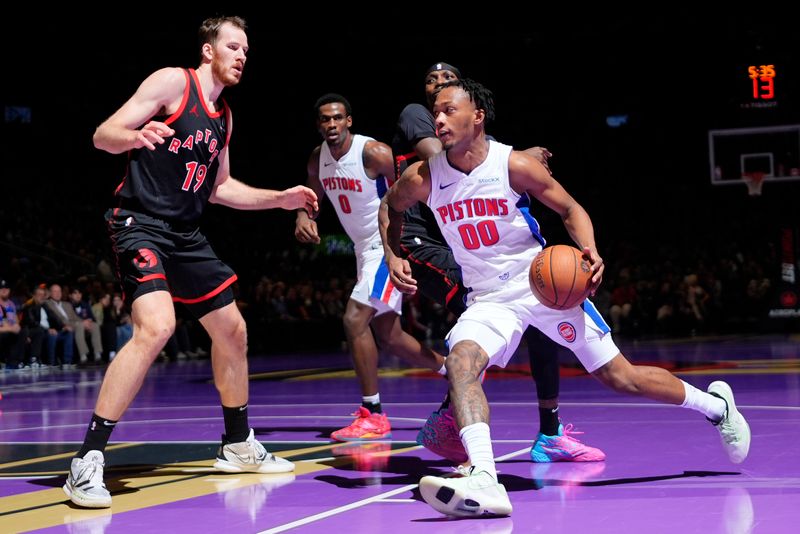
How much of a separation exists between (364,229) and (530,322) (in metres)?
2.64

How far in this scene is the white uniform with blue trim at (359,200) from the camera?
718 centimetres

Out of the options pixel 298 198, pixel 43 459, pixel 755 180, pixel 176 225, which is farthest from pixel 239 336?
pixel 755 180

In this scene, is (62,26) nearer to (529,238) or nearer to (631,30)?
(631,30)

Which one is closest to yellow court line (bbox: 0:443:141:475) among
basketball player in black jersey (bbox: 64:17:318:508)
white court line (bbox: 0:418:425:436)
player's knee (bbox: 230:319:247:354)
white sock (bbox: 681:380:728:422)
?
basketball player in black jersey (bbox: 64:17:318:508)

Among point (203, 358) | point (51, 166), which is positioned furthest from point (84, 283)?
point (51, 166)

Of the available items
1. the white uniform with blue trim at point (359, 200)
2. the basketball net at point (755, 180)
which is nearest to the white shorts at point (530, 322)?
the white uniform with blue trim at point (359, 200)

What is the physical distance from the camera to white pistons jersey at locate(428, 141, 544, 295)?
16.0 feet

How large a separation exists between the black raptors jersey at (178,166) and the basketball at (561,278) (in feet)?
5.71

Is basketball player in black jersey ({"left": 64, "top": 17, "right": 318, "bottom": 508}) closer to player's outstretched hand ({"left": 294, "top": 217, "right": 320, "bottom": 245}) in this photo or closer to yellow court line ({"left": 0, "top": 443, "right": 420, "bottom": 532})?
yellow court line ({"left": 0, "top": 443, "right": 420, "bottom": 532})

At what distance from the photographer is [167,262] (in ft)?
17.0

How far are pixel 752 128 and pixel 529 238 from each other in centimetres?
1825

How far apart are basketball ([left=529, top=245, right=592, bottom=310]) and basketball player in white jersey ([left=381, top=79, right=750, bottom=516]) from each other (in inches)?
7.4

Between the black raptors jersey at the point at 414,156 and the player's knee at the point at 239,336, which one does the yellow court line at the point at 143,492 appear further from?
the black raptors jersey at the point at 414,156

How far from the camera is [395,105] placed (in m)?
26.7
